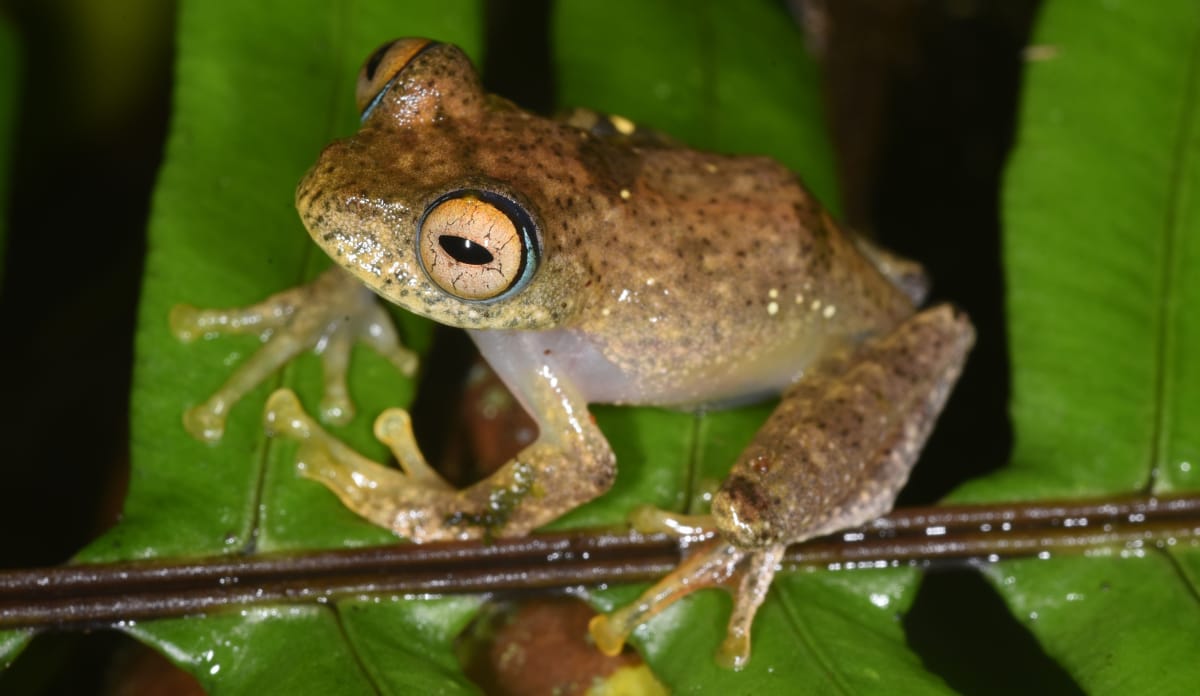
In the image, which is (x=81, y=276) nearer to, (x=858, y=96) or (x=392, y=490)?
(x=392, y=490)

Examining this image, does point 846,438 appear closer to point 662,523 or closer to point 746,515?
point 746,515

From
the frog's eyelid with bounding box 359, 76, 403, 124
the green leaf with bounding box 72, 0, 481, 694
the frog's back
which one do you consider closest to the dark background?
the green leaf with bounding box 72, 0, 481, 694

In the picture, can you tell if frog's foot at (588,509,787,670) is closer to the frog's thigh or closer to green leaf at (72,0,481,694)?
the frog's thigh

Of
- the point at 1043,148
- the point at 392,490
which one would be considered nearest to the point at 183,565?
the point at 392,490

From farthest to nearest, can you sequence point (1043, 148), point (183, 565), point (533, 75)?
1. point (533, 75)
2. point (1043, 148)
3. point (183, 565)

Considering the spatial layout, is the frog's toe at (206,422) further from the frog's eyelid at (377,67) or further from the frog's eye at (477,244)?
the frog's eyelid at (377,67)

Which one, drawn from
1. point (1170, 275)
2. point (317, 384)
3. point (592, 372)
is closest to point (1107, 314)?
point (1170, 275)

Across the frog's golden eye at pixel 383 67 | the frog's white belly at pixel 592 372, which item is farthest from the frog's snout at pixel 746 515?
the frog's golden eye at pixel 383 67
